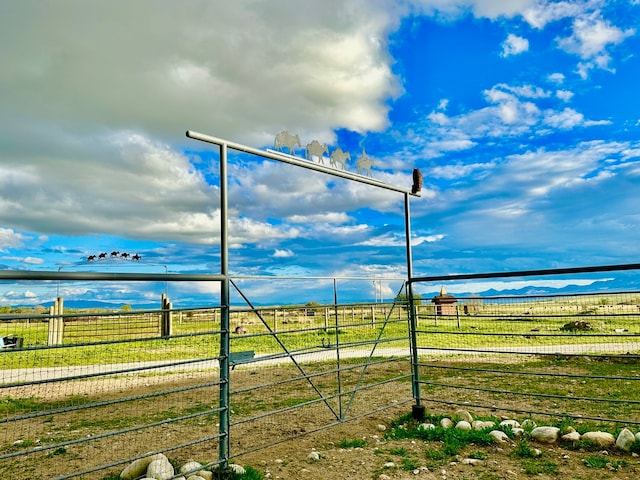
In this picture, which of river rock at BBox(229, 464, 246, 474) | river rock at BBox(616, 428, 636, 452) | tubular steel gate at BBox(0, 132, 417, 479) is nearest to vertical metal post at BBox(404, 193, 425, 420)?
tubular steel gate at BBox(0, 132, 417, 479)

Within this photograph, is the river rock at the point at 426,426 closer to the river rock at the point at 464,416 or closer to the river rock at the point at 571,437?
the river rock at the point at 464,416

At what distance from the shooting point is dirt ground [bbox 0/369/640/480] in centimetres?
422

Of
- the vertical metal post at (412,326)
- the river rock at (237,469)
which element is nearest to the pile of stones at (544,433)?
the vertical metal post at (412,326)

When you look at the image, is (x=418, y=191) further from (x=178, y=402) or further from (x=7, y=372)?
(x=7, y=372)

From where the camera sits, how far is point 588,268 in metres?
4.91

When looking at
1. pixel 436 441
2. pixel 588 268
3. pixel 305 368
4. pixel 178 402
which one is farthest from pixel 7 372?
pixel 588 268

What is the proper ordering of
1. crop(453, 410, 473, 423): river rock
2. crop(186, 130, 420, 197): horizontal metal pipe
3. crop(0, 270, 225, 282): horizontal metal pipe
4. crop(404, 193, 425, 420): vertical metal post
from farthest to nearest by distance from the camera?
1. crop(404, 193, 425, 420): vertical metal post
2. crop(453, 410, 473, 423): river rock
3. crop(186, 130, 420, 197): horizontal metal pipe
4. crop(0, 270, 225, 282): horizontal metal pipe

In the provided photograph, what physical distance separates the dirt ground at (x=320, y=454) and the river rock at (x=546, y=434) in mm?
102

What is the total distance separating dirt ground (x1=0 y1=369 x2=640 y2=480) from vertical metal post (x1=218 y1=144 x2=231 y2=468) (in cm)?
41

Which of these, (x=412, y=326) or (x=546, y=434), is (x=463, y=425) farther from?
(x=412, y=326)

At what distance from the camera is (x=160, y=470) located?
13.2 feet

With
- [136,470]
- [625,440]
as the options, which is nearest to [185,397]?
[136,470]

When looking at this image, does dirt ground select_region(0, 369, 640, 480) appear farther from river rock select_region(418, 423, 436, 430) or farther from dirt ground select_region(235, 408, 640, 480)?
river rock select_region(418, 423, 436, 430)

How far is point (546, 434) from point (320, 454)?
7.40ft
